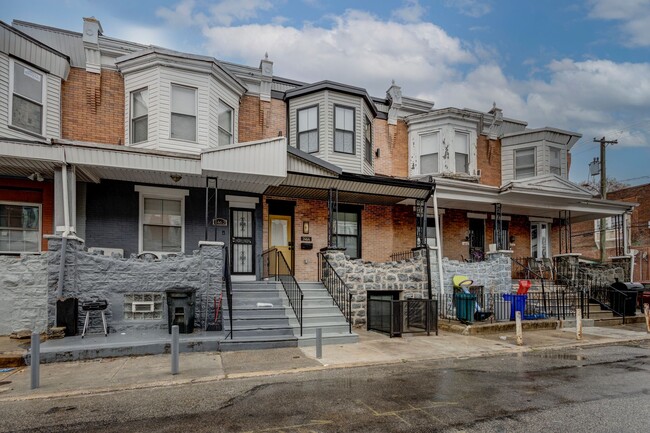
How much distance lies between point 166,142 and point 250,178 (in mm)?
2970

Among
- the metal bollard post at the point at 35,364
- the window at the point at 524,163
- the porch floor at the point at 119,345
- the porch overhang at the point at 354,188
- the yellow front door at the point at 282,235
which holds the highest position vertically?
the window at the point at 524,163

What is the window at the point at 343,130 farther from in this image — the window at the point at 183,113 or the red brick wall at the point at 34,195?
the red brick wall at the point at 34,195

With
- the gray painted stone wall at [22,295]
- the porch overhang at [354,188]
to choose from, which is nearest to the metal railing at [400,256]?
the porch overhang at [354,188]

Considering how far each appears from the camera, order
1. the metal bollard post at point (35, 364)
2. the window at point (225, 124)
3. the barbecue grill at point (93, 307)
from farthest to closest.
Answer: the window at point (225, 124) < the barbecue grill at point (93, 307) < the metal bollard post at point (35, 364)

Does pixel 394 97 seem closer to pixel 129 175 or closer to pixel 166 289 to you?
pixel 129 175

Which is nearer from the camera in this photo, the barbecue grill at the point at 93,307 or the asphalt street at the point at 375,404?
the asphalt street at the point at 375,404

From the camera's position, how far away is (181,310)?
1012 centimetres

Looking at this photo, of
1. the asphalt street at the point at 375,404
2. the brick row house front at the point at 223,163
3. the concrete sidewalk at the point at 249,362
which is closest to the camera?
the asphalt street at the point at 375,404

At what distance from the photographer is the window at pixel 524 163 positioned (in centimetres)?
1977

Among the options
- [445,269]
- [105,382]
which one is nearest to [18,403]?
[105,382]

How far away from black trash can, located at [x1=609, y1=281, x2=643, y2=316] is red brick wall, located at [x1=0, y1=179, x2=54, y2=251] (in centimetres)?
1957

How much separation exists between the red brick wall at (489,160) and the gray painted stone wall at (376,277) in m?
7.23

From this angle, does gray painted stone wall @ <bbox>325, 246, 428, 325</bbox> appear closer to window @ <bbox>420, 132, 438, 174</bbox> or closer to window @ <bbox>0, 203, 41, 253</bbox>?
window @ <bbox>420, 132, 438, 174</bbox>

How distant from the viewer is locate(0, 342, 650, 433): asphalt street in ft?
17.2
